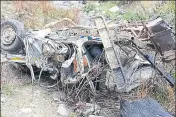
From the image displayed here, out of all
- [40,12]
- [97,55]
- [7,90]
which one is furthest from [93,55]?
[40,12]

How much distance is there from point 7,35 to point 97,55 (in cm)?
170

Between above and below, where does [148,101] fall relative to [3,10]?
below

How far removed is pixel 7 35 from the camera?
6.55 meters

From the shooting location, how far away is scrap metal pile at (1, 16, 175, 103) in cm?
569

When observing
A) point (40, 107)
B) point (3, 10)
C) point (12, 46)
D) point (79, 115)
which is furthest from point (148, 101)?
point (3, 10)

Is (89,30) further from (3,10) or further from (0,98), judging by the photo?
(3,10)

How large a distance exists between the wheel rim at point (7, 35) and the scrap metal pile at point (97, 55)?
0.73 ft

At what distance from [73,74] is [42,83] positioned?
702 millimetres

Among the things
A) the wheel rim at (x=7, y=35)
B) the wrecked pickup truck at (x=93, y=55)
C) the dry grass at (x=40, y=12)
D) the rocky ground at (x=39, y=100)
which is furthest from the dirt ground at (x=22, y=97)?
the dry grass at (x=40, y=12)

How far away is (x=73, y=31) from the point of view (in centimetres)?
620

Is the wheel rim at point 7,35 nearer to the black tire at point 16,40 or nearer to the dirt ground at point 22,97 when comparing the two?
the black tire at point 16,40

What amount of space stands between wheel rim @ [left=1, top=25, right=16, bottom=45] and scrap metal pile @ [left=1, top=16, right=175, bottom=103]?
0.22m

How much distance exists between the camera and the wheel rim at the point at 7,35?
6.45 metres

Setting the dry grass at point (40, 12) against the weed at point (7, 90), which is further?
→ the dry grass at point (40, 12)
